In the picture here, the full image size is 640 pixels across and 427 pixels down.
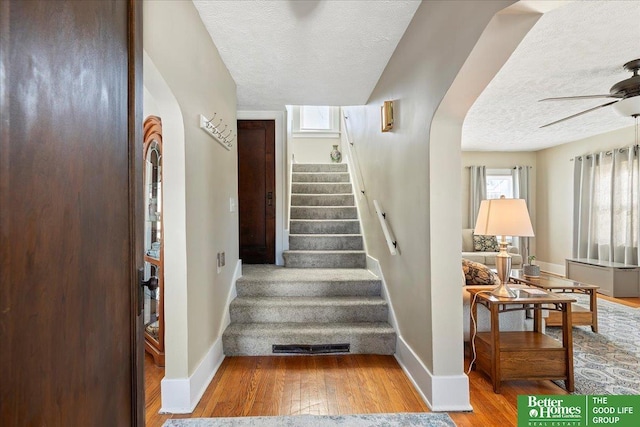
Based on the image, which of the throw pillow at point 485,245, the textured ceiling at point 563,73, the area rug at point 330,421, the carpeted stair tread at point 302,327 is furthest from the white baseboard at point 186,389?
the throw pillow at point 485,245

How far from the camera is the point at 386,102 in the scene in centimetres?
263

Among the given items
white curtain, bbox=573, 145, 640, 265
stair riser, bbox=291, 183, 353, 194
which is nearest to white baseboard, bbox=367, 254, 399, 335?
stair riser, bbox=291, 183, 353, 194

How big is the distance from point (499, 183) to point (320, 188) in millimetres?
4344

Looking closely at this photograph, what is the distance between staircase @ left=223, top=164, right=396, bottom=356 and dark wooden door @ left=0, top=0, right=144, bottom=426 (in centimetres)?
181

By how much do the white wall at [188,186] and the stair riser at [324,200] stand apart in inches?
97.3

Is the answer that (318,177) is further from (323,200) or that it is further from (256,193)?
(256,193)

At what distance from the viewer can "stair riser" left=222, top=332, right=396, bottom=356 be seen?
2.64 meters

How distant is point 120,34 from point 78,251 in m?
0.59

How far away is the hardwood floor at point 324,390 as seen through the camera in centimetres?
190

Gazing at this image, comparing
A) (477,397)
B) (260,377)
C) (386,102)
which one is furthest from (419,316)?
(386,102)

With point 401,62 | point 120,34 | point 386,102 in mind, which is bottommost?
point 120,34

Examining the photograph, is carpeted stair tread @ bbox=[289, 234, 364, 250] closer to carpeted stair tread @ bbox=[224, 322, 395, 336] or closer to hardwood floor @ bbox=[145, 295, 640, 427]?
carpeted stair tread @ bbox=[224, 322, 395, 336]

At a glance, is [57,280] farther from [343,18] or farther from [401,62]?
[401,62]

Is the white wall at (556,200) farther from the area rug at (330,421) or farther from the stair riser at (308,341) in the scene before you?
the area rug at (330,421)
